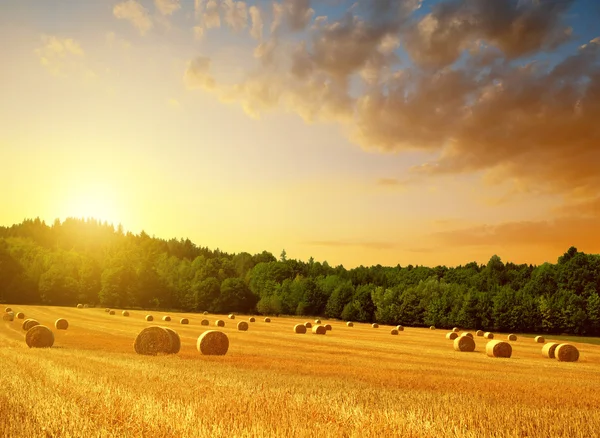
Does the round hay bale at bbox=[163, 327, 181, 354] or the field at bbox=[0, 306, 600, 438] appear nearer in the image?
the field at bbox=[0, 306, 600, 438]

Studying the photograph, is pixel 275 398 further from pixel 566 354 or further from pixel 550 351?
pixel 550 351

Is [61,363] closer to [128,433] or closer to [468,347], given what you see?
[128,433]

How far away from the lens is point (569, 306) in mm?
77250

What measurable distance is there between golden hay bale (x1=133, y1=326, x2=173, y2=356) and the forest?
63.5 meters

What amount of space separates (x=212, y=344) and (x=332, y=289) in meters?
90.0

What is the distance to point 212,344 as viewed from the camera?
26.9 metres

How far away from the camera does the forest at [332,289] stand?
7944cm

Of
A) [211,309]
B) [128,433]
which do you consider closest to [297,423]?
[128,433]

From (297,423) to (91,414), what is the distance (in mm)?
4146

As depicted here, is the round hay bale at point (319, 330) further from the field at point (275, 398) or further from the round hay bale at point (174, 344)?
the round hay bale at point (174, 344)

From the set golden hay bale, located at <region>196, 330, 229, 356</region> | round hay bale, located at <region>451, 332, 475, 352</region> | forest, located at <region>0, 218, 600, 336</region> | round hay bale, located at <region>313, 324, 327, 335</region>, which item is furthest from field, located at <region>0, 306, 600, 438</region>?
forest, located at <region>0, 218, 600, 336</region>

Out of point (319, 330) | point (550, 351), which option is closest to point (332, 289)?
point (319, 330)

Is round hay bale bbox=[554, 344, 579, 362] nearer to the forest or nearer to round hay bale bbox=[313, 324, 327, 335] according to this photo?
round hay bale bbox=[313, 324, 327, 335]

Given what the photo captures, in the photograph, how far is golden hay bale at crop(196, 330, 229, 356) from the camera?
87.9 ft
